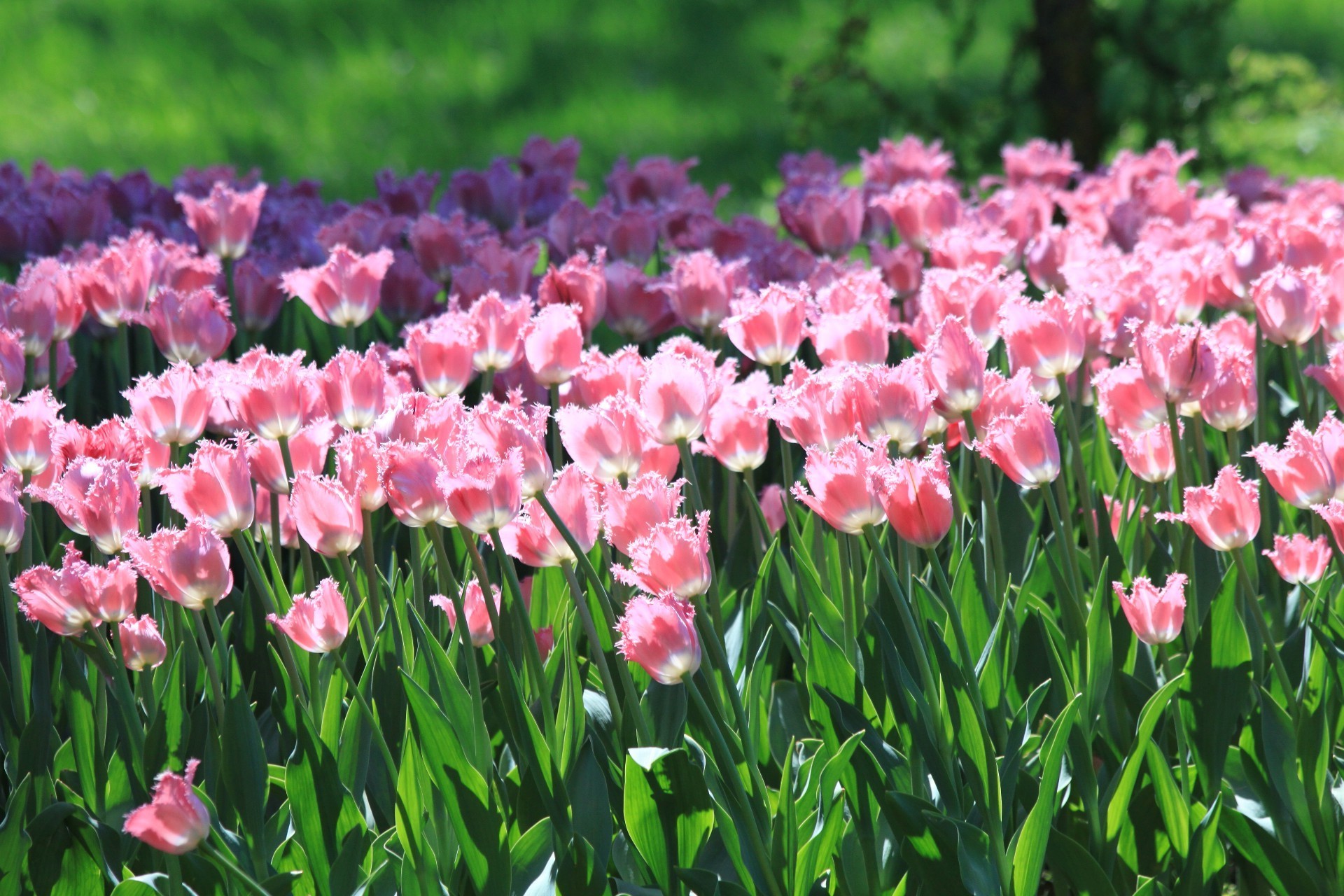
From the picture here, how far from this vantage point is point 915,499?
120 centimetres

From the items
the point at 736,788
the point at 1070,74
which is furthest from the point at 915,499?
the point at 1070,74

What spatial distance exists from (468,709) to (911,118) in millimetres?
4085

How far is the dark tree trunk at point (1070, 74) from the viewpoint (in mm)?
4598

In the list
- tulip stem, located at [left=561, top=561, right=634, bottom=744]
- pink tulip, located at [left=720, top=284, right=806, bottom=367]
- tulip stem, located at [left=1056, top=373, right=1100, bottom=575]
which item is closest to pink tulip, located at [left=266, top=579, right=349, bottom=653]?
tulip stem, located at [left=561, top=561, right=634, bottom=744]

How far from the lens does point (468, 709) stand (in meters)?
1.27

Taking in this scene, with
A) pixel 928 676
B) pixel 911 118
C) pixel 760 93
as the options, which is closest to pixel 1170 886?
pixel 928 676

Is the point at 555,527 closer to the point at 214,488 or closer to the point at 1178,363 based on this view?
the point at 214,488

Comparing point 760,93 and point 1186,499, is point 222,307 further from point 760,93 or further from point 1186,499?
point 760,93

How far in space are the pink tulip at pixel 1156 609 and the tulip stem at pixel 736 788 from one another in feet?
1.35

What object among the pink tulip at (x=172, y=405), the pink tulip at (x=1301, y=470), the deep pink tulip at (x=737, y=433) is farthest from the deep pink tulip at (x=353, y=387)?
the pink tulip at (x=1301, y=470)

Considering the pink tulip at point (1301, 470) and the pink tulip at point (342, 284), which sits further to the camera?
the pink tulip at point (342, 284)

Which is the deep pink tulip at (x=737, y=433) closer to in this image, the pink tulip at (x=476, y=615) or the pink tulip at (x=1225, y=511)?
the pink tulip at (x=476, y=615)

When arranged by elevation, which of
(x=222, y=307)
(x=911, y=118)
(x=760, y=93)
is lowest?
(x=760, y=93)

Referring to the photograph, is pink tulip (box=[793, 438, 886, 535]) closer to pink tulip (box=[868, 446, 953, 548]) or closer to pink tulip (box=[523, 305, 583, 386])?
pink tulip (box=[868, 446, 953, 548])
